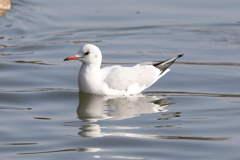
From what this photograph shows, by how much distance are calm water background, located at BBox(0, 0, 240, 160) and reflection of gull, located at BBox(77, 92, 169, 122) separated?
0.02m

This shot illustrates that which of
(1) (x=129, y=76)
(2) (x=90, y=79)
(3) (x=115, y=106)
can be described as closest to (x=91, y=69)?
(2) (x=90, y=79)

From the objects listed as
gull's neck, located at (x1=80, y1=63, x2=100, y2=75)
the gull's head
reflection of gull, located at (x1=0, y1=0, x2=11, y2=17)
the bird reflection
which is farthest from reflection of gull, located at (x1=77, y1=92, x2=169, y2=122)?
reflection of gull, located at (x1=0, y1=0, x2=11, y2=17)

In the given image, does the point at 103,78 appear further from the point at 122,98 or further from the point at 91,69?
the point at 122,98

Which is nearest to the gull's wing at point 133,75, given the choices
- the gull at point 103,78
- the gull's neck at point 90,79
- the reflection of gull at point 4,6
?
Answer: the gull at point 103,78

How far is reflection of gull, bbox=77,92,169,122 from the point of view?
8.53 metres

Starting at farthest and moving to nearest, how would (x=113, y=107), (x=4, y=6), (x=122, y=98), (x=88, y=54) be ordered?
(x=4, y=6) < (x=122, y=98) < (x=88, y=54) < (x=113, y=107)

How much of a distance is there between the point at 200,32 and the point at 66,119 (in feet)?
22.8

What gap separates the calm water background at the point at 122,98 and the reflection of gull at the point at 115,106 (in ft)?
0.06

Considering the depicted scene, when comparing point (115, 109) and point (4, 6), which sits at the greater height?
point (4, 6)

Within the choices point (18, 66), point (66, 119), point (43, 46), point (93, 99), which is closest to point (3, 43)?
point (43, 46)

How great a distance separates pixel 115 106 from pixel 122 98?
1.59 ft

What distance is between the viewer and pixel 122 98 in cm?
948

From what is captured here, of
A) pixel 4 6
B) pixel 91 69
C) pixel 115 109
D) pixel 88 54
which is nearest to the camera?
pixel 115 109

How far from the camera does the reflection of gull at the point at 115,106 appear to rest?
8.53 meters
